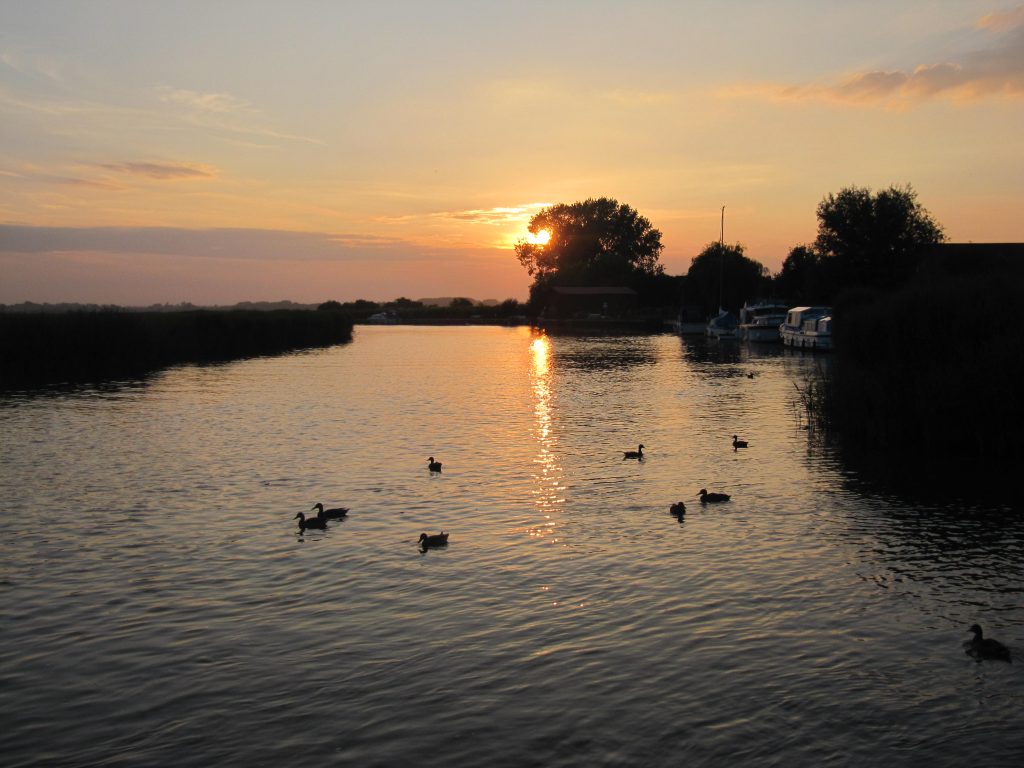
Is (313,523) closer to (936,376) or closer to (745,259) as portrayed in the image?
(936,376)

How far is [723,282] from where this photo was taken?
137m

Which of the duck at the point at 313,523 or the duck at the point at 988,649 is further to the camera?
the duck at the point at 313,523

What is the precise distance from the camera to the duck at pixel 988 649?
11.1 meters

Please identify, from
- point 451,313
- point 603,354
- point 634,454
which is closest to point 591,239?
point 451,313

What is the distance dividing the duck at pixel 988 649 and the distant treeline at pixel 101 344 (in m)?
44.5

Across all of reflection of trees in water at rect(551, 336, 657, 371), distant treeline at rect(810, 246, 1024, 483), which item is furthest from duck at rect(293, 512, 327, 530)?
reflection of trees in water at rect(551, 336, 657, 371)

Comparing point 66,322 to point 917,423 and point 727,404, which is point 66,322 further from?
point 917,423

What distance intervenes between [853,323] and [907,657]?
62.5ft

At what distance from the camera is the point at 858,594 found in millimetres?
13734

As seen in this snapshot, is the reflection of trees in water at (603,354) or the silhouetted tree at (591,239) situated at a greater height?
the silhouetted tree at (591,239)

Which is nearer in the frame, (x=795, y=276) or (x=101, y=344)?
(x=101, y=344)

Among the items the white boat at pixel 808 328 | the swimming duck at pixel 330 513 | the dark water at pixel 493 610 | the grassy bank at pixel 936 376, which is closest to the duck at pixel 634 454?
the dark water at pixel 493 610

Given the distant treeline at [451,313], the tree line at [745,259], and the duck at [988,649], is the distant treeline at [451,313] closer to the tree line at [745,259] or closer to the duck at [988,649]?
the tree line at [745,259]

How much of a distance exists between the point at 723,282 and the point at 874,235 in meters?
54.4
